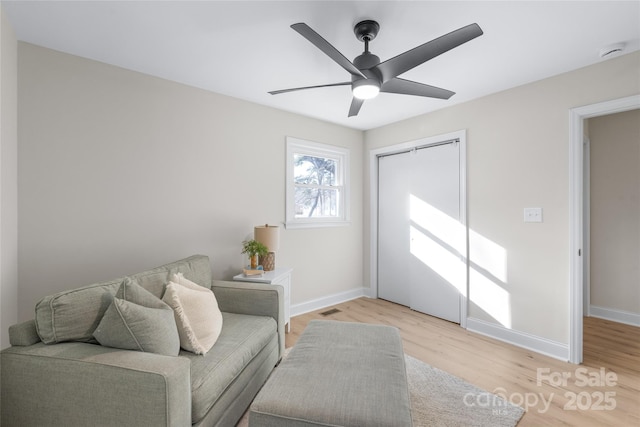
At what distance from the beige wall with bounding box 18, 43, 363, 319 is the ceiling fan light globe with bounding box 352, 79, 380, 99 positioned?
5.41 ft

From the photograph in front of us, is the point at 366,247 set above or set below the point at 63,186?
below

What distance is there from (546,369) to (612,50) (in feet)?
8.08

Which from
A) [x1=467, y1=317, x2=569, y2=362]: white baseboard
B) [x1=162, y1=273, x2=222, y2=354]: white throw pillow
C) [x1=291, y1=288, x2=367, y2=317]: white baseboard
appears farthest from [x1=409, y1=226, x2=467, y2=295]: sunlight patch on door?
[x1=162, y1=273, x2=222, y2=354]: white throw pillow

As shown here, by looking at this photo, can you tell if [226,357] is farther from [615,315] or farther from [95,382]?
[615,315]

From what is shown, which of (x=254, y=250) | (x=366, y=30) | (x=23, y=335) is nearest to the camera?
(x=23, y=335)

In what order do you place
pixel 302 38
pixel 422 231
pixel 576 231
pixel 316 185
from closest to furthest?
pixel 302 38, pixel 576 231, pixel 422 231, pixel 316 185

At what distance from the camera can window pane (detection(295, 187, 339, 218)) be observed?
3.68m

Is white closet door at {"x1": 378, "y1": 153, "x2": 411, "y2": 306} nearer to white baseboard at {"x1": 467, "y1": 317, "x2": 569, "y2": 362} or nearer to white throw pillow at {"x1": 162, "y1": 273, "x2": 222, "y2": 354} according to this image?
white baseboard at {"x1": 467, "y1": 317, "x2": 569, "y2": 362}

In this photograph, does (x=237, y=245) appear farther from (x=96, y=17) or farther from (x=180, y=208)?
(x=96, y=17)

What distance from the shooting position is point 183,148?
2.73 m

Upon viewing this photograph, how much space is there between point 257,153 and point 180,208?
1.02 meters

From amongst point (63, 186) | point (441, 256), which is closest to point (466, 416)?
point (441, 256)

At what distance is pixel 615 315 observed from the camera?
10.8ft

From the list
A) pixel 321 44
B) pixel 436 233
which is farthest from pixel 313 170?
pixel 321 44
